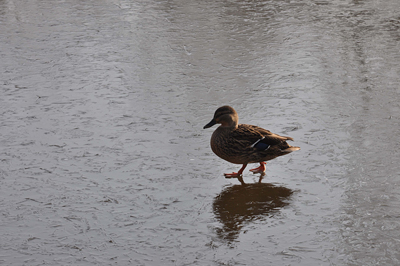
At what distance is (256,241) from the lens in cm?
359

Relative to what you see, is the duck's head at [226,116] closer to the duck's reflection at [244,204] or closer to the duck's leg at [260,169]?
the duck's leg at [260,169]

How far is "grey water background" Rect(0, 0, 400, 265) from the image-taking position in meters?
3.62

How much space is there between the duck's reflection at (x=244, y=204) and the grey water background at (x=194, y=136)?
17 millimetres

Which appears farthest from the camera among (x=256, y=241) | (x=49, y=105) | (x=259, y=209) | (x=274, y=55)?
(x=274, y=55)

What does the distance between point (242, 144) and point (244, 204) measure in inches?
24.2

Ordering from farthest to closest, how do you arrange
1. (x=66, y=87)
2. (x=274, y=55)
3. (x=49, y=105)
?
(x=274, y=55)
(x=66, y=87)
(x=49, y=105)

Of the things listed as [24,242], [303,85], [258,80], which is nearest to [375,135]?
[303,85]

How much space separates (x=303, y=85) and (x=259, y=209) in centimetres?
295

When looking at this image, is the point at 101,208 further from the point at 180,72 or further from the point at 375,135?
the point at 180,72

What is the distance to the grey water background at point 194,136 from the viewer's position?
3.62 m

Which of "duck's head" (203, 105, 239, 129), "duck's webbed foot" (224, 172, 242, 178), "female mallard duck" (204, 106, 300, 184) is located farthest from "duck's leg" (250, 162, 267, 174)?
"duck's head" (203, 105, 239, 129)

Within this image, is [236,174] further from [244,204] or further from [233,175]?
[244,204]

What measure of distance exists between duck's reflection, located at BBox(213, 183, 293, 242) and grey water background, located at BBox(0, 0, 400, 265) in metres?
0.02

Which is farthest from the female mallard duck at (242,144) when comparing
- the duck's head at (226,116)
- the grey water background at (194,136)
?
the grey water background at (194,136)
